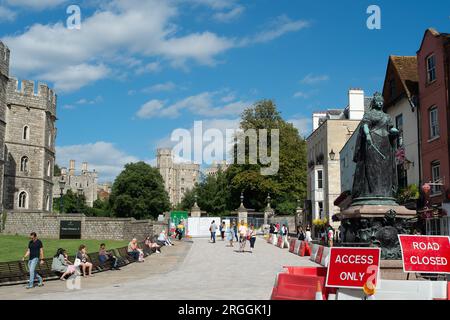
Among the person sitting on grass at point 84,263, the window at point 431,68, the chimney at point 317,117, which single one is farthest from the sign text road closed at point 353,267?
the chimney at point 317,117

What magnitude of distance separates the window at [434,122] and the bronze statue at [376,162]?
16.6 meters

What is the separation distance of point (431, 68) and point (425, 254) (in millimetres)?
20255

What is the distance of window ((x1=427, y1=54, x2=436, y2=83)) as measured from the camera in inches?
1094

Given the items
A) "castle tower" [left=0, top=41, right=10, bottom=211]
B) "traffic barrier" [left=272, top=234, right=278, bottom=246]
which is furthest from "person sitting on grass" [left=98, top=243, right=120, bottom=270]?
"castle tower" [left=0, top=41, right=10, bottom=211]

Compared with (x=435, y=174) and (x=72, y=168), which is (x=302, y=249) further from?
(x=72, y=168)

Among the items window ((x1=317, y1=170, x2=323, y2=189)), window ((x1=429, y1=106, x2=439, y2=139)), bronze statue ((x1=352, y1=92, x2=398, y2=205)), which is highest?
window ((x1=429, y1=106, x2=439, y2=139))

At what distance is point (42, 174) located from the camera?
60906 mm

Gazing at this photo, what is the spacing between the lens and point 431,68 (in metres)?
28.2

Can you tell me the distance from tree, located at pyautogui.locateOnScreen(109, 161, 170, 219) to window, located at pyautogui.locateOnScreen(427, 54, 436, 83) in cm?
6492

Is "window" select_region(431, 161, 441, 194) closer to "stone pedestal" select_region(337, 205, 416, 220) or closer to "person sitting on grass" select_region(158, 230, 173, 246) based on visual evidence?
"stone pedestal" select_region(337, 205, 416, 220)

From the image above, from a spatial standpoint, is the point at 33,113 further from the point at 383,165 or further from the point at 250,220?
the point at 383,165

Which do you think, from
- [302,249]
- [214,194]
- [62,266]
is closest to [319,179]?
[302,249]

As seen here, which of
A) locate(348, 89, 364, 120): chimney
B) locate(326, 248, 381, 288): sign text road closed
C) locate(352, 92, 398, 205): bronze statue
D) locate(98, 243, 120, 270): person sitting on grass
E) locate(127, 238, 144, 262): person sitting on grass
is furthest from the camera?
locate(348, 89, 364, 120): chimney
